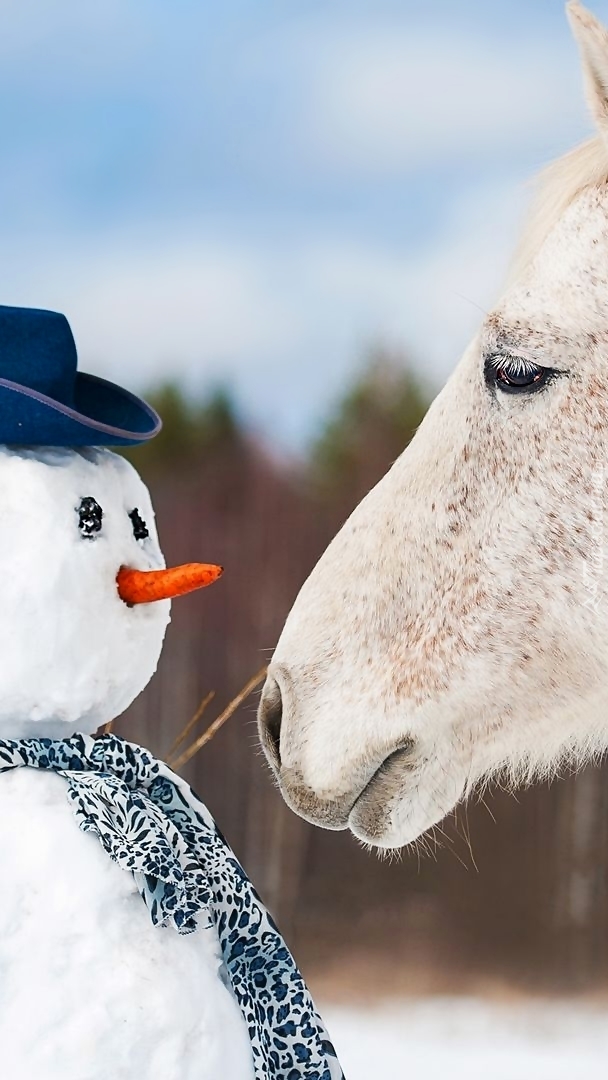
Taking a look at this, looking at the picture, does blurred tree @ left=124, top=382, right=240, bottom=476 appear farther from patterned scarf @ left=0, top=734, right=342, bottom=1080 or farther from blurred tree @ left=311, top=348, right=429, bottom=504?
patterned scarf @ left=0, top=734, right=342, bottom=1080

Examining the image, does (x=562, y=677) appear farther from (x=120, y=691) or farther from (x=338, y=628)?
(x=120, y=691)

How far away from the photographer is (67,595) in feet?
1.94

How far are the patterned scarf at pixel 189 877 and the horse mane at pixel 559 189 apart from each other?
391 millimetres

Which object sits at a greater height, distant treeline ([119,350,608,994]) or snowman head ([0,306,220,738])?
snowman head ([0,306,220,738])

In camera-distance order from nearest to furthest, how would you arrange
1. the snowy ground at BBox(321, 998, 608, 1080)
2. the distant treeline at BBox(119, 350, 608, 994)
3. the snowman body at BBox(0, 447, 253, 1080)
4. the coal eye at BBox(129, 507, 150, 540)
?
the snowman body at BBox(0, 447, 253, 1080) → the coal eye at BBox(129, 507, 150, 540) → the snowy ground at BBox(321, 998, 608, 1080) → the distant treeline at BBox(119, 350, 608, 994)

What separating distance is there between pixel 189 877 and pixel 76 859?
7 cm

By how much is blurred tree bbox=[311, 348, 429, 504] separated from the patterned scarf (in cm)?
141

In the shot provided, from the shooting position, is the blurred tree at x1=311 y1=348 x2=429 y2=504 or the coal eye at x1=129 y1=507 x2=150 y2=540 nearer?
the coal eye at x1=129 y1=507 x2=150 y2=540

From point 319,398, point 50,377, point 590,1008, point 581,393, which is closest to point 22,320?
point 50,377

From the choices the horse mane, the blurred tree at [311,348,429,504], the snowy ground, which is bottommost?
the snowy ground

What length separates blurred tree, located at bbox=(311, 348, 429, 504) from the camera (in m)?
2.00

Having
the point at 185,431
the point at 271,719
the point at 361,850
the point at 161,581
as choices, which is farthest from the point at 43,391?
the point at 361,850

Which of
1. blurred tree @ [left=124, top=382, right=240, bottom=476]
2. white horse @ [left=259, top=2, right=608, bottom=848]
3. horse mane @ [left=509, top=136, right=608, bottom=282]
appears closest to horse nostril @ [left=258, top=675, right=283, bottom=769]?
white horse @ [left=259, top=2, right=608, bottom=848]

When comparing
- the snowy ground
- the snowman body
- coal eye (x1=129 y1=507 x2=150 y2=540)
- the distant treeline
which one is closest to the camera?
the snowman body
